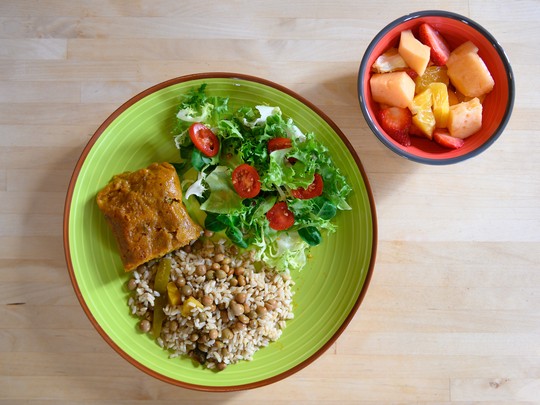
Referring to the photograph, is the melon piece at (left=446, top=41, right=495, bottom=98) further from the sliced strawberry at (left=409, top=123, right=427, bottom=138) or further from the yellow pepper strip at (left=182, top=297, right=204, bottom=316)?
the yellow pepper strip at (left=182, top=297, right=204, bottom=316)

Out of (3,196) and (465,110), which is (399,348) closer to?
(465,110)

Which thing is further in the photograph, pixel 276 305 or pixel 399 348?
pixel 399 348

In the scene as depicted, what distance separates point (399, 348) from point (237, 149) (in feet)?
5.58

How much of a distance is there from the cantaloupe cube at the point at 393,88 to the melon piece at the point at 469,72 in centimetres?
30

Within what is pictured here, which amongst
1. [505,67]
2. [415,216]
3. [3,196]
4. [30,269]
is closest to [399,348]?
[415,216]

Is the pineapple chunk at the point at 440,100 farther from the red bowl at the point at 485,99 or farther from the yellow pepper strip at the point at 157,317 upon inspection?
the yellow pepper strip at the point at 157,317

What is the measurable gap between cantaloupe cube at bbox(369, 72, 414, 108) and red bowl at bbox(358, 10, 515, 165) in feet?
0.18

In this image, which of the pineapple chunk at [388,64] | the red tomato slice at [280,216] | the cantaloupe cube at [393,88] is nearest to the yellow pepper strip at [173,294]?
the red tomato slice at [280,216]

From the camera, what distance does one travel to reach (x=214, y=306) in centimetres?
331

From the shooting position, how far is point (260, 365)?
3.38 m

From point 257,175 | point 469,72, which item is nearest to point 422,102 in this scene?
point 469,72

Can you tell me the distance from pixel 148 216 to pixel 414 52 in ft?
6.21

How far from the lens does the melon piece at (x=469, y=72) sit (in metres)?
3.33

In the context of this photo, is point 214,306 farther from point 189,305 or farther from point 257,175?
point 257,175
